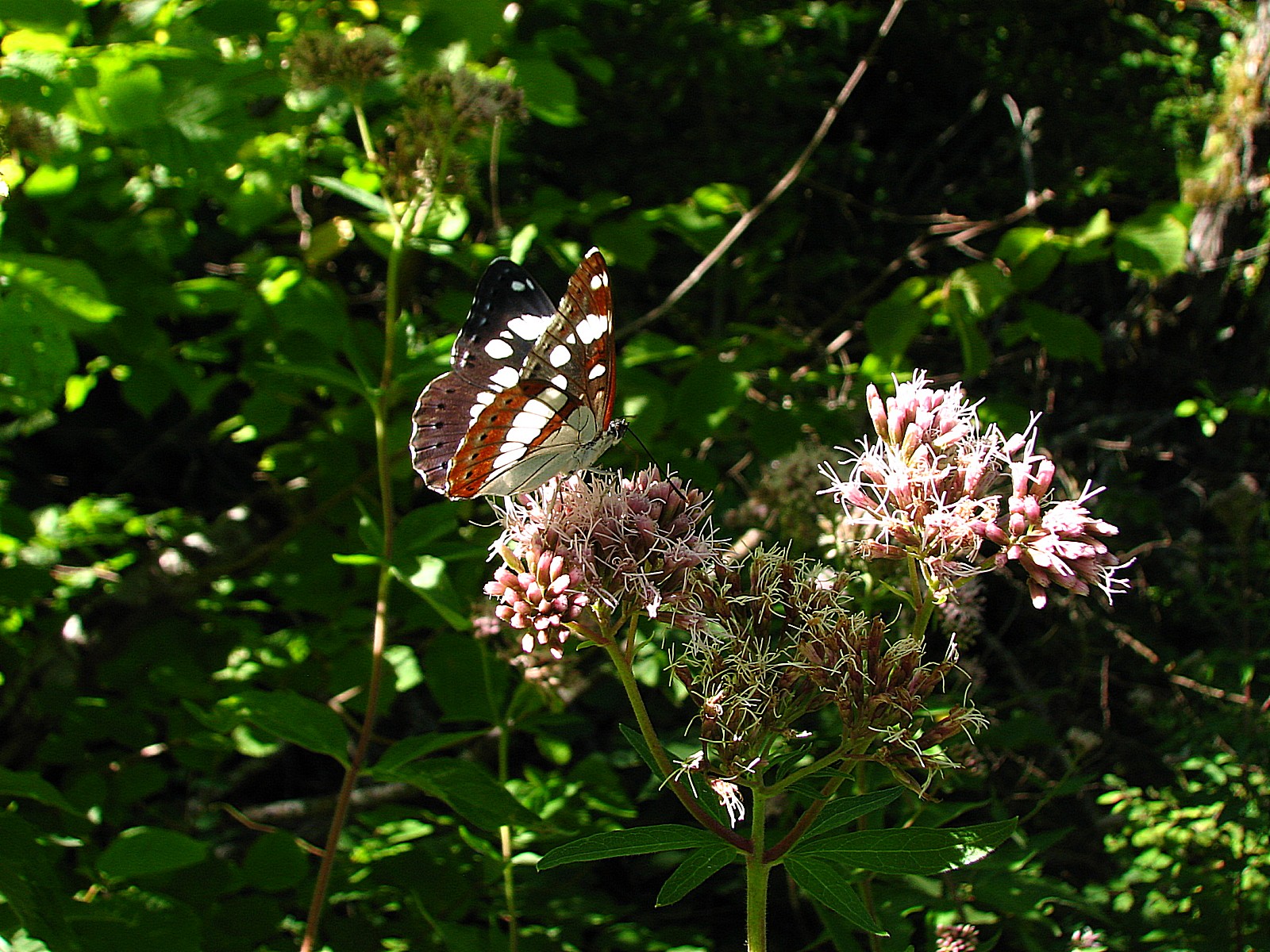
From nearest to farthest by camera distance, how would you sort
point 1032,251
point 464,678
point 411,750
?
1. point 411,750
2. point 464,678
3. point 1032,251

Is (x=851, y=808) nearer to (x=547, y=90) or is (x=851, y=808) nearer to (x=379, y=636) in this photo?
(x=379, y=636)

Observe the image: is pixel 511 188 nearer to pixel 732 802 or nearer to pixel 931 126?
pixel 931 126

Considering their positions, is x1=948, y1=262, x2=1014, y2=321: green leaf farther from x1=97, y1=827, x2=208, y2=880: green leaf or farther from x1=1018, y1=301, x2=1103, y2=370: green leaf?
x1=97, y1=827, x2=208, y2=880: green leaf

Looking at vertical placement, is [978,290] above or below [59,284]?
above

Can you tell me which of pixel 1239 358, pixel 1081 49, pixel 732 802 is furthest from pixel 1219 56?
pixel 732 802

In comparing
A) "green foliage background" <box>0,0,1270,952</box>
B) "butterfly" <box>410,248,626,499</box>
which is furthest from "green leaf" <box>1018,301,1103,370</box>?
"butterfly" <box>410,248,626,499</box>

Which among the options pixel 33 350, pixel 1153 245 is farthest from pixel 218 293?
pixel 1153 245
